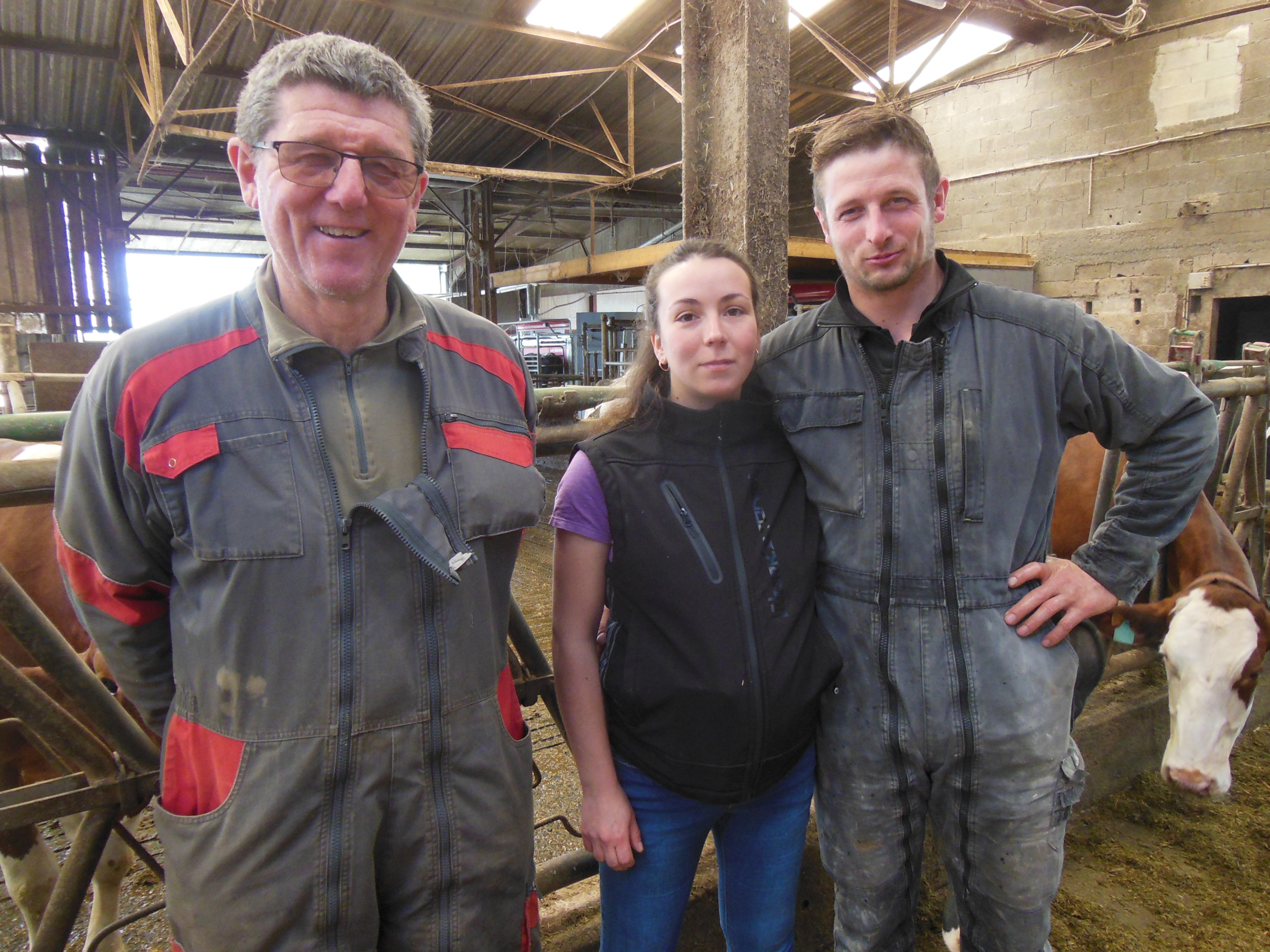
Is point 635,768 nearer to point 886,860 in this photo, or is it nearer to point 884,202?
point 886,860

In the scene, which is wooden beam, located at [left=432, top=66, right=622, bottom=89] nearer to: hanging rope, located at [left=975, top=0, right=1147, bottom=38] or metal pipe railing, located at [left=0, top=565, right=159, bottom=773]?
hanging rope, located at [left=975, top=0, right=1147, bottom=38]

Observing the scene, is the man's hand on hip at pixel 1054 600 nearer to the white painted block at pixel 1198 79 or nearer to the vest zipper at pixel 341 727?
the vest zipper at pixel 341 727

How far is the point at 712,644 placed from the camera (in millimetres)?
1359

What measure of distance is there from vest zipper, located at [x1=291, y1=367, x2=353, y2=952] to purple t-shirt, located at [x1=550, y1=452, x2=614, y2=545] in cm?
43

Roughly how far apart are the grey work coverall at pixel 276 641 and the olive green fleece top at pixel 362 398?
18 mm

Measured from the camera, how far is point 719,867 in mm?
1544

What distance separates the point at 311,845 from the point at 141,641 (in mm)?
428

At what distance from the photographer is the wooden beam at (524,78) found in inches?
330

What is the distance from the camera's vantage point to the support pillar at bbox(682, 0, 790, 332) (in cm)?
227

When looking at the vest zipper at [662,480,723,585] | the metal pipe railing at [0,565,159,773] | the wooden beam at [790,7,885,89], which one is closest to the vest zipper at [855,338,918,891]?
the vest zipper at [662,480,723,585]

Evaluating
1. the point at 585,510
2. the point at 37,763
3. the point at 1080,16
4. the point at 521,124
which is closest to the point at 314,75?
the point at 585,510

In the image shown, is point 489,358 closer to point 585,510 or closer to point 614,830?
point 585,510

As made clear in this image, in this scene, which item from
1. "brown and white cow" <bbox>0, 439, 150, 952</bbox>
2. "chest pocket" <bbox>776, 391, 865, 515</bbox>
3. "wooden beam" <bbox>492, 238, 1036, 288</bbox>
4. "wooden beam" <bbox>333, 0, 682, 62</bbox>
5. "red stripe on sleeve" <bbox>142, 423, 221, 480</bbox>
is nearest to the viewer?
"red stripe on sleeve" <bbox>142, 423, 221, 480</bbox>

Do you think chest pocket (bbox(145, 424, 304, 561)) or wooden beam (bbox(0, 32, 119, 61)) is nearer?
chest pocket (bbox(145, 424, 304, 561))
